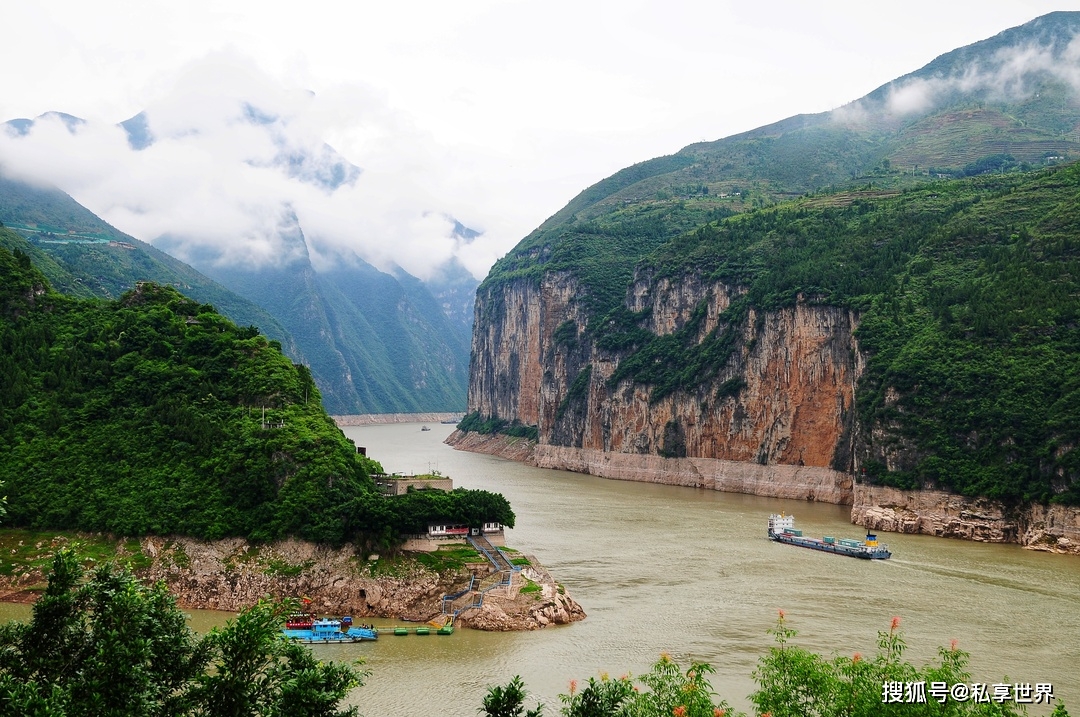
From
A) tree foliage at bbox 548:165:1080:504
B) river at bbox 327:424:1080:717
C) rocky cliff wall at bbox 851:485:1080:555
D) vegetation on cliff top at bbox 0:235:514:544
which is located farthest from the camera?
tree foliage at bbox 548:165:1080:504

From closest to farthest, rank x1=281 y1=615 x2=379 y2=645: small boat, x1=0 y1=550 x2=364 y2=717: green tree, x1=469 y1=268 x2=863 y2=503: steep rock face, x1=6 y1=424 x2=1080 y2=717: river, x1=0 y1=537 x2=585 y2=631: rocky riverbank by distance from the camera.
→ x1=0 y1=550 x2=364 y2=717: green tree → x1=6 y1=424 x2=1080 y2=717: river → x1=281 y1=615 x2=379 y2=645: small boat → x1=0 y1=537 x2=585 y2=631: rocky riverbank → x1=469 y1=268 x2=863 y2=503: steep rock face

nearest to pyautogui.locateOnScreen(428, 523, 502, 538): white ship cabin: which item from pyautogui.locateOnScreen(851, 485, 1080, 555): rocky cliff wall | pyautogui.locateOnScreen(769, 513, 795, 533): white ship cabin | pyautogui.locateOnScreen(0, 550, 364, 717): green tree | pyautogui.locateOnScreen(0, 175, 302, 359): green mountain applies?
pyautogui.locateOnScreen(769, 513, 795, 533): white ship cabin

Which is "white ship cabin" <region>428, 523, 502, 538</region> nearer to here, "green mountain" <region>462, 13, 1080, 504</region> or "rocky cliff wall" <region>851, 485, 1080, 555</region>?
"rocky cliff wall" <region>851, 485, 1080, 555</region>

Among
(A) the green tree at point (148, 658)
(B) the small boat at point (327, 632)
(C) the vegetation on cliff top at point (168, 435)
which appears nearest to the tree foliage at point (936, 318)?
(C) the vegetation on cliff top at point (168, 435)

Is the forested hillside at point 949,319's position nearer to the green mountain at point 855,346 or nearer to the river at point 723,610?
the green mountain at point 855,346

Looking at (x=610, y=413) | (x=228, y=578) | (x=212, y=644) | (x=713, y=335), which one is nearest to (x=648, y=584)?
(x=228, y=578)

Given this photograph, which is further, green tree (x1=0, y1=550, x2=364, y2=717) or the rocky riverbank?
the rocky riverbank
